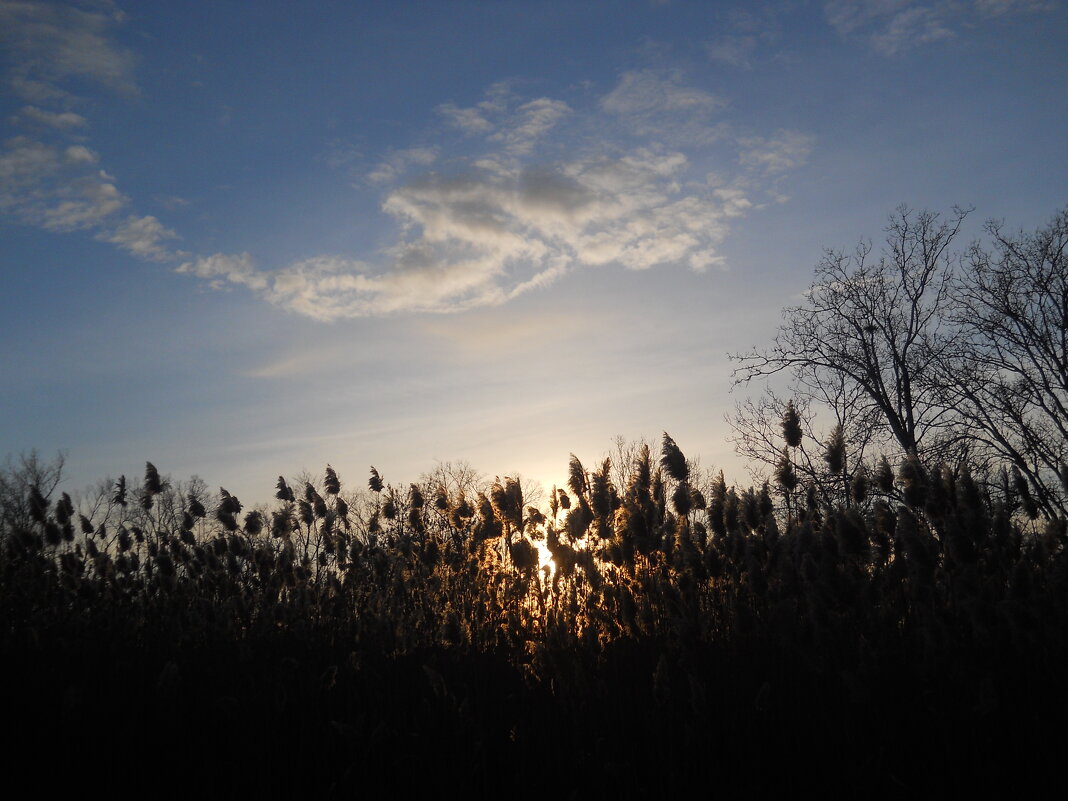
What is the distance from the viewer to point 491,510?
8852 mm

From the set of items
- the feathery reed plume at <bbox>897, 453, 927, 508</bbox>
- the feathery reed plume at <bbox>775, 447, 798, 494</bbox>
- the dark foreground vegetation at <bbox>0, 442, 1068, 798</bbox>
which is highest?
Answer: the feathery reed plume at <bbox>775, 447, 798, 494</bbox>

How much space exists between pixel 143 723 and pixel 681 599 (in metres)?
4.49

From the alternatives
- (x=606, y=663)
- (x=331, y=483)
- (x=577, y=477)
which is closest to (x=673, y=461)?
(x=577, y=477)

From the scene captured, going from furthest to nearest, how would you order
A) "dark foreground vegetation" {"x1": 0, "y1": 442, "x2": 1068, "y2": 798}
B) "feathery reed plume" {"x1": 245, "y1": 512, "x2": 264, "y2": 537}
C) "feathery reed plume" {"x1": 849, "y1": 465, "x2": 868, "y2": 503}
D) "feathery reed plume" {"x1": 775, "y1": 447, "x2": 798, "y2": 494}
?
1. "feathery reed plume" {"x1": 245, "y1": 512, "x2": 264, "y2": 537}
2. "feathery reed plume" {"x1": 775, "y1": 447, "x2": 798, "y2": 494}
3. "feathery reed plume" {"x1": 849, "y1": 465, "x2": 868, "y2": 503}
4. "dark foreground vegetation" {"x1": 0, "y1": 442, "x2": 1068, "y2": 798}

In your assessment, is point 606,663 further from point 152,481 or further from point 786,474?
point 152,481

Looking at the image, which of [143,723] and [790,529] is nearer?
[143,723]

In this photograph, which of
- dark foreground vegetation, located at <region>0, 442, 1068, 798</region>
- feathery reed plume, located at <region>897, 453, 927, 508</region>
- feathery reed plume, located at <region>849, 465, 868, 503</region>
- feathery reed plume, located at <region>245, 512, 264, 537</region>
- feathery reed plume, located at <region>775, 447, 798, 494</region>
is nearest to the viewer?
dark foreground vegetation, located at <region>0, 442, 1068, 798</region>

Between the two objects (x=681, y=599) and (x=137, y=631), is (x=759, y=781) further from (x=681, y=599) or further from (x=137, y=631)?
(x=137, y=631)

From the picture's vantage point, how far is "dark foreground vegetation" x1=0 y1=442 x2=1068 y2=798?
358 cm

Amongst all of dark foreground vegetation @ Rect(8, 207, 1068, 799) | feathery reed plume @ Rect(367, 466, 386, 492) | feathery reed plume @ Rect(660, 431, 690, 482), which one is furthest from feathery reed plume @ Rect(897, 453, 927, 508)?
feathery reed plume @ Rect(367, 466, 386, 492)

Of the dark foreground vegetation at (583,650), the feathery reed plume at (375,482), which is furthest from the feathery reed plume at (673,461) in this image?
the feathery reed plume at (375,482)

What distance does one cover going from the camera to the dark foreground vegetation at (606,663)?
358 cm

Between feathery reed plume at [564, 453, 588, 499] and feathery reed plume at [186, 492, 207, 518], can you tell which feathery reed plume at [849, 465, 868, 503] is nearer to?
feathery reed plume at [564, 453, 588, 499]

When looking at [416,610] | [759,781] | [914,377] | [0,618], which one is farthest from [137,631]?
[914,377]
